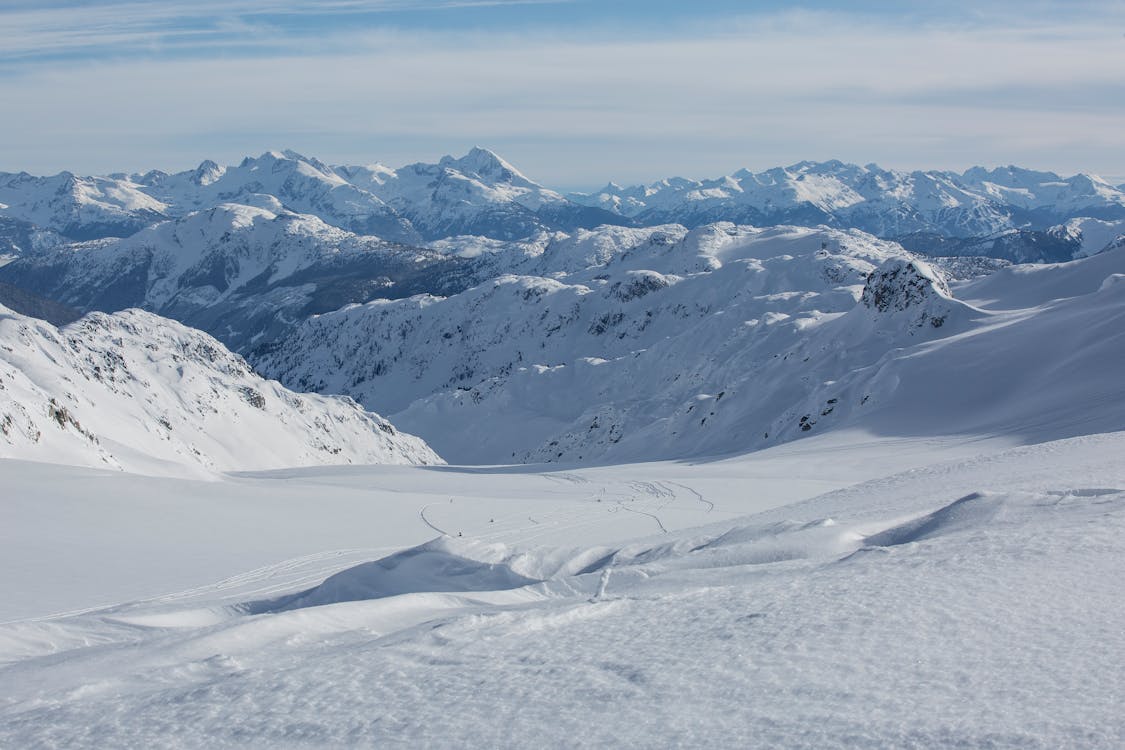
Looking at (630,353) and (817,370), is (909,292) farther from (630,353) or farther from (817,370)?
(630,353)

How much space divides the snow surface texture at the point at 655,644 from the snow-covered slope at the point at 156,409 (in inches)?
1033

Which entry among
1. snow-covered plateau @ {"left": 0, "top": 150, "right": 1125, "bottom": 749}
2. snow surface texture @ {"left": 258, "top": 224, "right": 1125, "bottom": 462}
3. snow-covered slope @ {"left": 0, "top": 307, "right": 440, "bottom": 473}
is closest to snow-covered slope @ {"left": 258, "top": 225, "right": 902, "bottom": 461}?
snow surface texture @ {"left": 258, "top": 224, "right": 1125, "bottom": 462}

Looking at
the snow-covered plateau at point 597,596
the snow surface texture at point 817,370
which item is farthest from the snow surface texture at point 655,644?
the snow surface texture at point 817,370

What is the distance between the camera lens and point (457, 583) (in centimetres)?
1320

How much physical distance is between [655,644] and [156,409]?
8074cm

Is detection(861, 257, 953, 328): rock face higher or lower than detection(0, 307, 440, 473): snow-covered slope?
higher

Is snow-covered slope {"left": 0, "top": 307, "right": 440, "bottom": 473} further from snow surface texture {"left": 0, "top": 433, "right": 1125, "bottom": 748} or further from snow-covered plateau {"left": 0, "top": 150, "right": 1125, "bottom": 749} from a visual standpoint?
snow surface texture {"left": 0, "top": 433, "right": 1125, "bottom": 748}

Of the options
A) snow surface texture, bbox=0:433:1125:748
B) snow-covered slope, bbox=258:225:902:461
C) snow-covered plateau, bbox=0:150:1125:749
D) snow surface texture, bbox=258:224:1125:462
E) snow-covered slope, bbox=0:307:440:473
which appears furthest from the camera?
snow-covered slope, bbox=258:225:902:461

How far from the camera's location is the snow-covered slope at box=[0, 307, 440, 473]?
132ft

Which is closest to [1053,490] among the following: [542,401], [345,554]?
[345,554]

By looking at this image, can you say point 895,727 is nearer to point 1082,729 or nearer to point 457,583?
point 1082,729

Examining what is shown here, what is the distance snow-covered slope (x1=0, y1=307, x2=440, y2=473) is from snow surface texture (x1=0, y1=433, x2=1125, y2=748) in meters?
26.2

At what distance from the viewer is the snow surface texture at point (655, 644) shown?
5.99 metres

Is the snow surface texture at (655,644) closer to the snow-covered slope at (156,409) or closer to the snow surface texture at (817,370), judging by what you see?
the snow-covered slope at (156,409)
